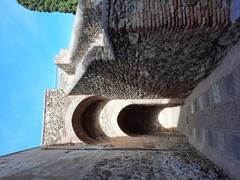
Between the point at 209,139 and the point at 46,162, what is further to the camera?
the point at 209,139

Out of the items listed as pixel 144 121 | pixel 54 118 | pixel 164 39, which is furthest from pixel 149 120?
pixel 164 39

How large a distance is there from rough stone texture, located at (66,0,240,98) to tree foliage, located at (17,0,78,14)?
16.2 feet

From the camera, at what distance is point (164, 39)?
220cm

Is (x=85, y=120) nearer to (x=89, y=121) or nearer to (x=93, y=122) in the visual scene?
(x=89, y=121)

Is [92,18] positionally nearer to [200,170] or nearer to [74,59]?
[74,59]

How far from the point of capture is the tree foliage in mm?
7477

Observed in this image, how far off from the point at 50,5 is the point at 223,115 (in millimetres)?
7099

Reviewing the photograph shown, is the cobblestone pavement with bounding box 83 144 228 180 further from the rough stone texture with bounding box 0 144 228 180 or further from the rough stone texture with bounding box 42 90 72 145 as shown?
the rough stone texture with bounding box 42 90 72 145

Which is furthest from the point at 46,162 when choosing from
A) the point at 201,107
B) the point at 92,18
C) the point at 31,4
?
the point at 31,4

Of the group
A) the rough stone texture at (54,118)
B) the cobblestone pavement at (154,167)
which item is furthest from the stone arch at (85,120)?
the cobblestone pavement at (154,167)

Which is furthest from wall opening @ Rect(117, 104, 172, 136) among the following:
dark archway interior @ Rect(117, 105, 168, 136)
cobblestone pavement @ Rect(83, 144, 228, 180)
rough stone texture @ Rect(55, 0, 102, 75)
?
cobblestone pavement @ Rect(83, 144, 228, 180)

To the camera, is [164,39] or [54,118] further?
[54,118]

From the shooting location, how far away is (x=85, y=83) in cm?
372

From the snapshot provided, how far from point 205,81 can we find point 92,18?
1795mm
